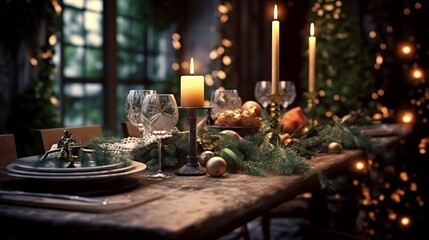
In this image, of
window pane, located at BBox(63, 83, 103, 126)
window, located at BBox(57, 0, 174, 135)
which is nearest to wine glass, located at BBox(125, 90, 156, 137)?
window, located at BBox(57, 0, 174, 135)

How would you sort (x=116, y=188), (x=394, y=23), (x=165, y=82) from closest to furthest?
1. (x=116, y=188)
2. (x=394, y=23)
3. (x=165, y=82)

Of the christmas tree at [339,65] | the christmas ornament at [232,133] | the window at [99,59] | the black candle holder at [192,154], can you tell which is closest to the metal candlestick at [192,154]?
the black candle holder at [192,154]

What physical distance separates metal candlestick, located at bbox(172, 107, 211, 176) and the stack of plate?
23 cm

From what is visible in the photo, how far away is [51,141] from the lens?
6.83 feet

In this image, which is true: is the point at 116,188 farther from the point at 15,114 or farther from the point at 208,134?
the point at 15,114

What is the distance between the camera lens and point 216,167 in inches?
60.6

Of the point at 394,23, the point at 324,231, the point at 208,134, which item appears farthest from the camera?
the point at 394,23

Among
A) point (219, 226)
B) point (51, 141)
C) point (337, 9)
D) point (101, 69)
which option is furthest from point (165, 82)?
point (219, 226)

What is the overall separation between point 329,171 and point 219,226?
2.76 feet

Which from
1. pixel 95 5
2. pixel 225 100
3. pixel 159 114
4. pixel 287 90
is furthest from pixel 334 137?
pixel 95 5

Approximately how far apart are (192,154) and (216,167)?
12 centimetres

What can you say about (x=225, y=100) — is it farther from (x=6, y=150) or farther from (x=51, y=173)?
(x=51, y=173)

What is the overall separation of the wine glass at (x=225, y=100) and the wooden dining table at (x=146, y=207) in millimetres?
636

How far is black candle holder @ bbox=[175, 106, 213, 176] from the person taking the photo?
5.23 ft
